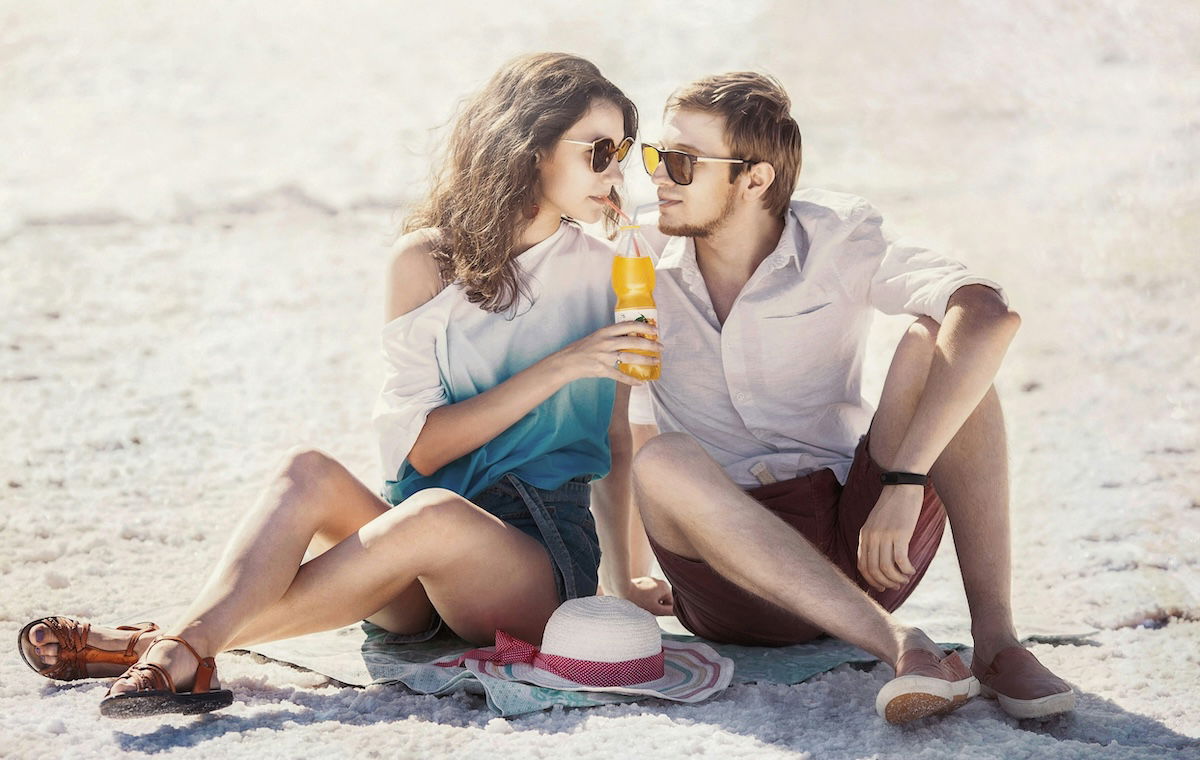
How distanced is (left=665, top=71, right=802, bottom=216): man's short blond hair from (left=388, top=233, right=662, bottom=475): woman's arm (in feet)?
1.95

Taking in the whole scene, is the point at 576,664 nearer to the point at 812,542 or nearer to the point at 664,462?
the point at 664,462

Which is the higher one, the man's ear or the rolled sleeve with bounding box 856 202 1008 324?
the man's ear

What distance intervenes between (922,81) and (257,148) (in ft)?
15.8

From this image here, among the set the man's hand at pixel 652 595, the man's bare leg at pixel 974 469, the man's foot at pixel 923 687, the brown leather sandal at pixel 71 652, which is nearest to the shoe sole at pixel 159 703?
the brown leather sandal at pixel 71 652

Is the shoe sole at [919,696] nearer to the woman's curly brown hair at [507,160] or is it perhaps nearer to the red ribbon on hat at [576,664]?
the red ribbon on hat at [576,664]

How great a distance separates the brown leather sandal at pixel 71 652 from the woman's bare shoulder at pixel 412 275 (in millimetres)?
937

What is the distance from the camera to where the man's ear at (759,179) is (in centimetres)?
317

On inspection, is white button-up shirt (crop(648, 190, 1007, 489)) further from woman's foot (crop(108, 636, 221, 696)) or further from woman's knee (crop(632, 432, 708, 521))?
woman's foot (crop(108, 636, 221, 696))

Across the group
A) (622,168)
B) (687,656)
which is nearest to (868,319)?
(622,168)

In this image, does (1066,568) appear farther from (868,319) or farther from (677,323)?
(677,323)

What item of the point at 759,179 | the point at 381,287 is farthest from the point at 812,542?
the point at 381,287

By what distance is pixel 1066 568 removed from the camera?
152 inches

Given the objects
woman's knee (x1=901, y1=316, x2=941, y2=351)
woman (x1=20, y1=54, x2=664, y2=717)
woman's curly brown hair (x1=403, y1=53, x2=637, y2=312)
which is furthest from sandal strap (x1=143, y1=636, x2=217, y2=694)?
woman's knee (x1=901, y1=316, x2=941, y2=351)

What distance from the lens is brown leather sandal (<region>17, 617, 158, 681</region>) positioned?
2752 millimetres
